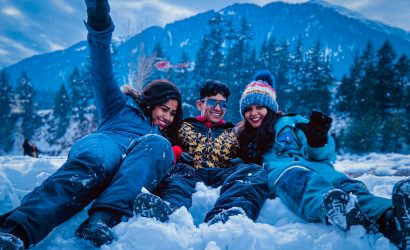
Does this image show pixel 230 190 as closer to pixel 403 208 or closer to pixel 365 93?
pixel 403 208

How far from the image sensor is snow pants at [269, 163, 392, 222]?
75.8 inches

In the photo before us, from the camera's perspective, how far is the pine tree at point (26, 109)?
43875 millimetres

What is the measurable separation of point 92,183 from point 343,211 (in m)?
1.62

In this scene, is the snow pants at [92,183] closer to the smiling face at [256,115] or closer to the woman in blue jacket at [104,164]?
the woman in blue jacket at [104,164]

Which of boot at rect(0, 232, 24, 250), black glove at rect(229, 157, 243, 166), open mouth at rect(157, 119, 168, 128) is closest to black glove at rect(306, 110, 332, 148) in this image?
black glove at rect(229, 157, 243, 166)

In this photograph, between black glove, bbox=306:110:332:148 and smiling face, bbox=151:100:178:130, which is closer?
black glove, bbox=306:110:332:148

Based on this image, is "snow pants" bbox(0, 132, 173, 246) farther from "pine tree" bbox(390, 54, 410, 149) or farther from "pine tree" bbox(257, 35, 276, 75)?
"pine tree" bbox(257, 35, 276, 75)

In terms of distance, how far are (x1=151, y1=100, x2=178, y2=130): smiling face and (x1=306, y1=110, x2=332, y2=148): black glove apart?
1.53 metres

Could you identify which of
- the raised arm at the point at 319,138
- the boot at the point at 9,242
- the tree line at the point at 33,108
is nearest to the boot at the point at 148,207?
the boot at the point at 9,242

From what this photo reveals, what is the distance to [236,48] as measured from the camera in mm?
37938

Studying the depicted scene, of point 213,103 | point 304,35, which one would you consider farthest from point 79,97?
point 304,35

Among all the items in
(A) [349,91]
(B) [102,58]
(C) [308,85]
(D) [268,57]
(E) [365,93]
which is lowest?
(B) [102,58]

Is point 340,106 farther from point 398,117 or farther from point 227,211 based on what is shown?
point 227,211

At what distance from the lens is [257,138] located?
130 inches
